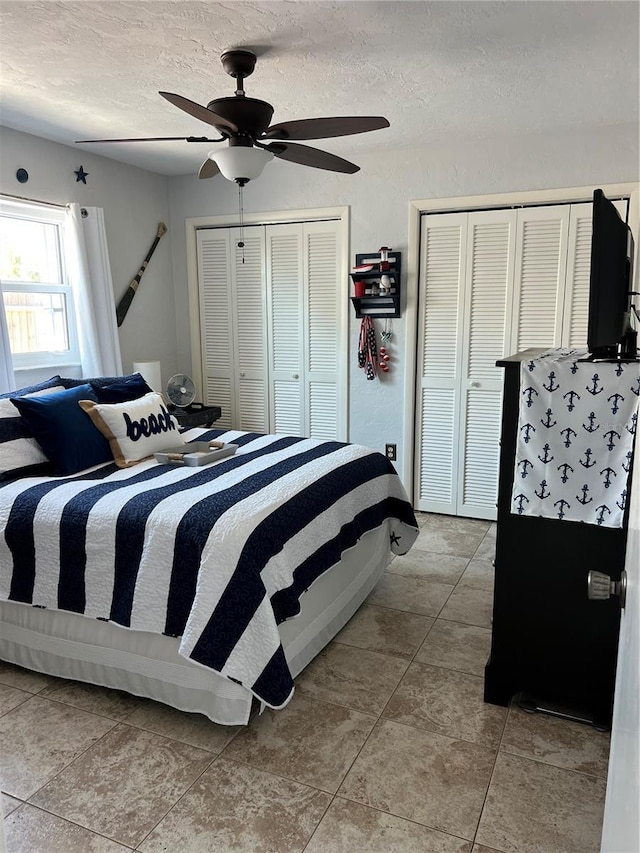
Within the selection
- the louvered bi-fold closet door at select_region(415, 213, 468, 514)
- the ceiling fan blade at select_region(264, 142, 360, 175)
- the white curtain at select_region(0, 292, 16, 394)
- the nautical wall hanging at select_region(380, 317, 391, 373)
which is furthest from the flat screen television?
the white curtain at select_region(0, 292, 16, 394)

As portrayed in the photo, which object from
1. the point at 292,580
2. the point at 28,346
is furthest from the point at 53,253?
the point at 292,580

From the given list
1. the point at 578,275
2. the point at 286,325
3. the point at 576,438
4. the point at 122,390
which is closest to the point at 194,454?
the point at 122,390

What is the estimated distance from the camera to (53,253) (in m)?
4.04

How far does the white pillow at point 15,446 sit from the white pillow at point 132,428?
280mm

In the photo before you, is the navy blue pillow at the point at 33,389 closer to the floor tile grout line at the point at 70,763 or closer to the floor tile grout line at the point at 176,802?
the floor tile grout line at the point at 70,763

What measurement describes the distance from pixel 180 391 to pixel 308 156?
224 centimetres

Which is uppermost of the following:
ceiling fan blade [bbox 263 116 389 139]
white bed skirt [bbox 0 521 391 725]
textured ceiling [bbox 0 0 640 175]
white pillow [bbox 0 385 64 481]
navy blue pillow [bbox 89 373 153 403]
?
textured ceiling [bbox 0 0 640 175]

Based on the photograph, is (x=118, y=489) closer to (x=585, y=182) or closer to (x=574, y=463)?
(x=574, y=463)

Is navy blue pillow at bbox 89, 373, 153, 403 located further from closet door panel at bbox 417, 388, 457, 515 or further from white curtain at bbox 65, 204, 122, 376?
closet door panel at bbox 417, 388, 457, 515

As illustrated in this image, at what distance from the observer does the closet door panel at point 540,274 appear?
3812 millimetres

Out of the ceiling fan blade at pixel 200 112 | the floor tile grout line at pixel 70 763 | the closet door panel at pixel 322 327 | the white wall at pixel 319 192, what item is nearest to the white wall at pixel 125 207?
the white wall at pixel 319 192

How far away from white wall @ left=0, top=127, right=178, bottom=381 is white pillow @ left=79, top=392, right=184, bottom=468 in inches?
64.2

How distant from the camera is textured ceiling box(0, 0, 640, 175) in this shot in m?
2.20

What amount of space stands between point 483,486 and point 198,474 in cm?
232
